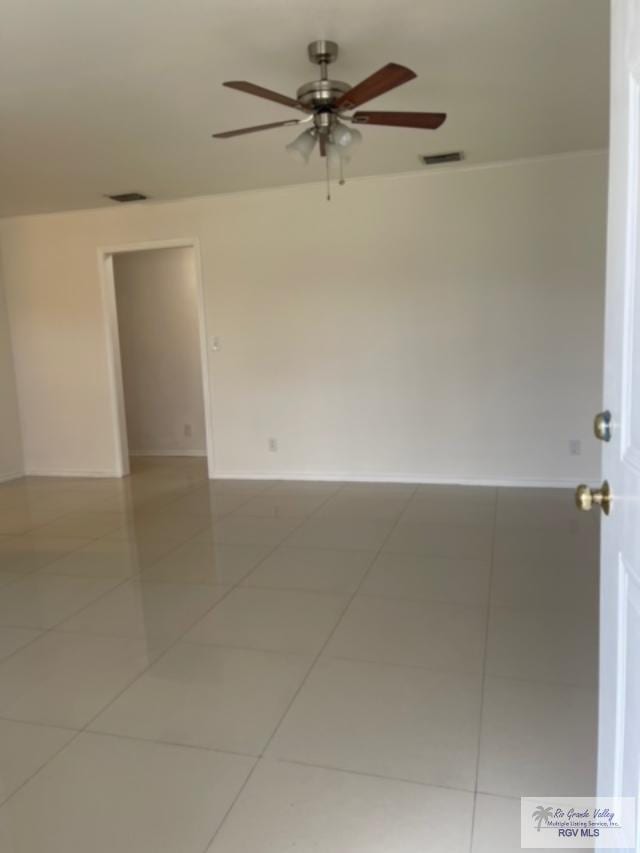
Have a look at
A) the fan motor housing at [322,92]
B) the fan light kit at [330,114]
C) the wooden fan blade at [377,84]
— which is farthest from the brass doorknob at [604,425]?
the fan motor housing at [322,92]

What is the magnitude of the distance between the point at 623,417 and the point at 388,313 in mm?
3687

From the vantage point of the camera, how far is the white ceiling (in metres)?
2.24

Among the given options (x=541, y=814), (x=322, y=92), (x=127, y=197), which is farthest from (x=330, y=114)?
(x=127, y=197)

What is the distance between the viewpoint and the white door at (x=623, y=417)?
0.97 meters

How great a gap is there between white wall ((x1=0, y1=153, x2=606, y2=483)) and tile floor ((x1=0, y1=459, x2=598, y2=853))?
1010 millimetres

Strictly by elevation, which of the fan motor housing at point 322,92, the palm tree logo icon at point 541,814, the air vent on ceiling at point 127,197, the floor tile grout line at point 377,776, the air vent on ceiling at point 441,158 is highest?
the air vent on ceiling at point 127,197

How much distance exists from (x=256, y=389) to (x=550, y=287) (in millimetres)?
2503

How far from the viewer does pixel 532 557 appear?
3.11 metres

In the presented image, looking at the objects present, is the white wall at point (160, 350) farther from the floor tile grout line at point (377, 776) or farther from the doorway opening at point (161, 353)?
the floor tile grout line at point (377, 776)

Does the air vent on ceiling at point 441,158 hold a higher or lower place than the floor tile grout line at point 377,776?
higher

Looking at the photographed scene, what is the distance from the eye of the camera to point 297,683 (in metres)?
2.04

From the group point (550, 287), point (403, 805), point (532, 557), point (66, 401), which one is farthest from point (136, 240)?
point (403, 805)

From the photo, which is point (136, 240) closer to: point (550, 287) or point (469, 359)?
point (469, 359)

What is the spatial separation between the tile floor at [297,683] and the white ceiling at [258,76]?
2.46m
